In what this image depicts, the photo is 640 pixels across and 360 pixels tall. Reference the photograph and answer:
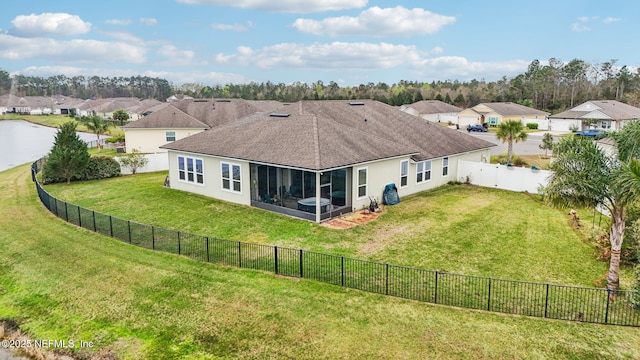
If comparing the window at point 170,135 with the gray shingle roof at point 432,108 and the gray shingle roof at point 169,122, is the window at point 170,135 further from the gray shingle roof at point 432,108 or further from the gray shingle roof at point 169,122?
the gray shingle roof at point 432,108

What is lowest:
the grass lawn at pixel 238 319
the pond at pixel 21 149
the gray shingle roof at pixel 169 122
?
the grass lawn at pixel 238 319

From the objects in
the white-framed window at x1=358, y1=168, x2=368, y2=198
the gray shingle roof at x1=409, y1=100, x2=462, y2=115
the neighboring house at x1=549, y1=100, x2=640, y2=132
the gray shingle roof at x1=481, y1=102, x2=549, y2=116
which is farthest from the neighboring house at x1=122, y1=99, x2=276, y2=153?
the neighboring house at x1=549, y1=100, x2=640, y2=132

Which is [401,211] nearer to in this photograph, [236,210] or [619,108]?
[236,210]

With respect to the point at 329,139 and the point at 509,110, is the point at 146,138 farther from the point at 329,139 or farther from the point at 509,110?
the point at 509,110

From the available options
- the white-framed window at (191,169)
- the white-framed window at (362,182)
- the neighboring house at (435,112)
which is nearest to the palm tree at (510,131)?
the white-framed window at (362,182)

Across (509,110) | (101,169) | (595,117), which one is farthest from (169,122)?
(595,117)

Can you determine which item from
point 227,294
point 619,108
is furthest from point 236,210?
point 619,108
